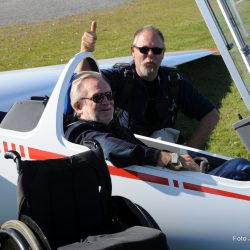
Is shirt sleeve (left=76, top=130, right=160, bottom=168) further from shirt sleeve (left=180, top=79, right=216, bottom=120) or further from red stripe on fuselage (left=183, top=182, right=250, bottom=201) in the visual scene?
shirt sleeve (left=180, top=79, right=216, bottom=120)

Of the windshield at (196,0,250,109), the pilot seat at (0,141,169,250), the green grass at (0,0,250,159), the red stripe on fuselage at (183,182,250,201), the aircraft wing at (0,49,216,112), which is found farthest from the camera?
the green grass at (0,0,250,159)

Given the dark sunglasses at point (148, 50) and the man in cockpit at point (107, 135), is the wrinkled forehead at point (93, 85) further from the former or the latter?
the dark sunglasses at point (148, 50)

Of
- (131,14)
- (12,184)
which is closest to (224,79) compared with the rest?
(12,184)

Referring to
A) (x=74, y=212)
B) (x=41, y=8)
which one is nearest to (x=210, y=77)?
(x=74, y=212)

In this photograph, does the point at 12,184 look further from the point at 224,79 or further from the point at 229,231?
the point at 224,79

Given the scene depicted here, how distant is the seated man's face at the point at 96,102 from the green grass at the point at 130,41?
2711 millimetres

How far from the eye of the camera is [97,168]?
2910mm

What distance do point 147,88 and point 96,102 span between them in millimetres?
1031

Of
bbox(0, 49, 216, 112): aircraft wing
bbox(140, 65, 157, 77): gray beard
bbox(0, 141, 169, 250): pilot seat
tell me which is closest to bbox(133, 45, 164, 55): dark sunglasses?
bbox(140, 65, 157, 77): gray beard

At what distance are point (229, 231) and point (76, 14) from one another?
1471 centimetres

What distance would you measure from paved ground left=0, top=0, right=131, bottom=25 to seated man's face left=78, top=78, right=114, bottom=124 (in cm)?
1348

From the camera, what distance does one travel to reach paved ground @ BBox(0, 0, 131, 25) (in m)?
16.9

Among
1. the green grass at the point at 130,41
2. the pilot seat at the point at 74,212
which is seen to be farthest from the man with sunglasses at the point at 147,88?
the green grass at the point at 130,41

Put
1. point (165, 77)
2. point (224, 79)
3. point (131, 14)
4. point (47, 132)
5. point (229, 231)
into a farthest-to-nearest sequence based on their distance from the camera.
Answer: point (131, 14) < point (224, 79) < point (165, 77) < point (47, 132) < point (229, 231)
